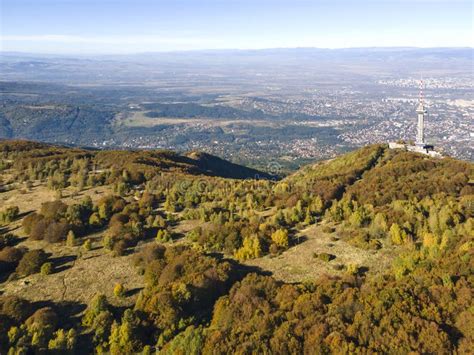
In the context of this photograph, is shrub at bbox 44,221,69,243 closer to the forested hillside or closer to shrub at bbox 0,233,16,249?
the forested hillside

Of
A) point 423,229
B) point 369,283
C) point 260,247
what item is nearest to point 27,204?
point 260,247

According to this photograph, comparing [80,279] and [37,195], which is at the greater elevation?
[37,195]

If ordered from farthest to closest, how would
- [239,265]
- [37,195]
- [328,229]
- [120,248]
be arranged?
1. [37,195]
2. [328,229]
3. [120,248]
4. [239,265]

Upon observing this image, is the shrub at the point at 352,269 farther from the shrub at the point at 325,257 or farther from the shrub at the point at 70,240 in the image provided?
the shrub at the point at 70,240

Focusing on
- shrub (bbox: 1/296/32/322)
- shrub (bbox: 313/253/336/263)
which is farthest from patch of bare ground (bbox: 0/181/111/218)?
shrub (bbox: 313/253/336/263)

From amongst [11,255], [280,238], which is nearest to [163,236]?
[280,238]

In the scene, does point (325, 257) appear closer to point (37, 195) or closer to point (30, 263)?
point (30, 263)

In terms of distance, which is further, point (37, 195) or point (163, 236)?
point (37, 195)
